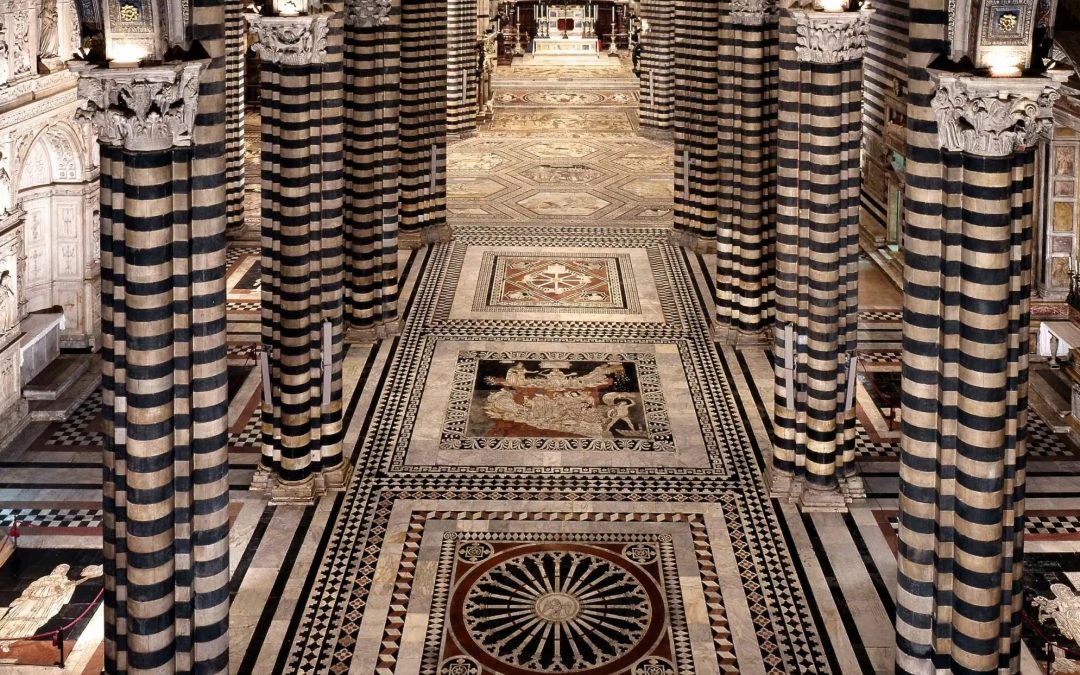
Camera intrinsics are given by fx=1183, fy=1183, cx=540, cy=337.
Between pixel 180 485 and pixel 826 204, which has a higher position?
pixel 826 204

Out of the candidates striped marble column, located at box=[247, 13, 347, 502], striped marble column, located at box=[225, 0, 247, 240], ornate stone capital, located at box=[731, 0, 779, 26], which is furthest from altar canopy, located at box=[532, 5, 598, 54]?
striped marble column, located at box=[247, 13, 347, 502]

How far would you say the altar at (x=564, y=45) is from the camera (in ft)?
149

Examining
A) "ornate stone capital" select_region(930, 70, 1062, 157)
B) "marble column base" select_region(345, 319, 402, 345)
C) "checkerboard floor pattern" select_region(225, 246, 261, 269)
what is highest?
"ornate stone capital" select_region(930, 70, 1062, 157)

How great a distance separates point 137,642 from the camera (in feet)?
23.4

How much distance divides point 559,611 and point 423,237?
38.1ft

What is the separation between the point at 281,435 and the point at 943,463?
6.43 m

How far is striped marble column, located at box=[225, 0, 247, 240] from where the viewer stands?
64.0ft

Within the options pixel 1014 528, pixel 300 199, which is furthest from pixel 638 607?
pixel 300 199

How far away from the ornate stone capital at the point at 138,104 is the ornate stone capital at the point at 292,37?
410 centimetres

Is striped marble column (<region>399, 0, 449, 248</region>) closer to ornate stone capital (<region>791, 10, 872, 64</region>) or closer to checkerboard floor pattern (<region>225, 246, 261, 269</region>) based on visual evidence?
checkerboard floor pattern (<region>225, 246, 261, 269</region>)

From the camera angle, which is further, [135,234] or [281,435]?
[281,435]

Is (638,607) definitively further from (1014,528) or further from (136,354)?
(136,354)

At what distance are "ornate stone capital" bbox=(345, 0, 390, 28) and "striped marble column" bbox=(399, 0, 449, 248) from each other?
411cm

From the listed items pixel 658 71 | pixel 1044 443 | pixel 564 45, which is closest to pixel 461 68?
pixel 658 71
